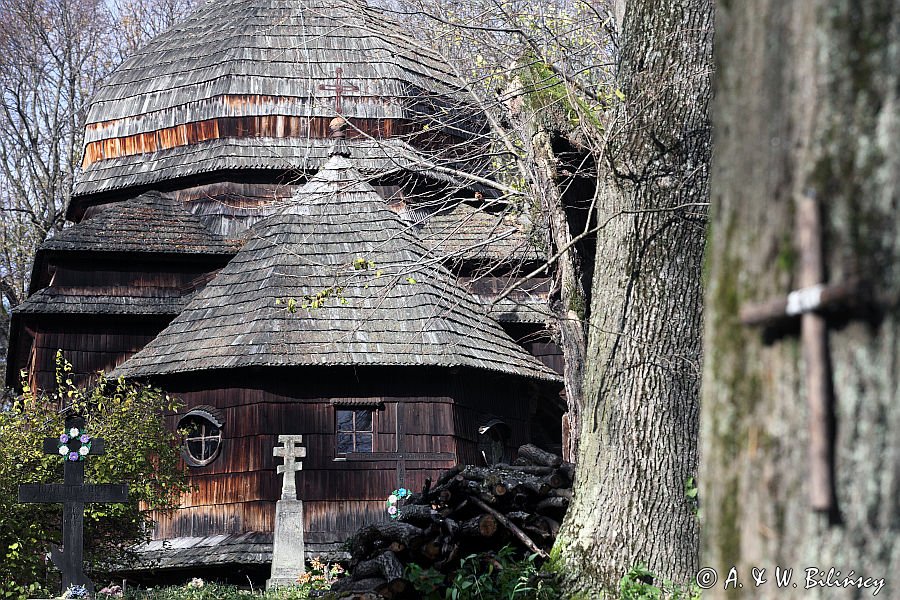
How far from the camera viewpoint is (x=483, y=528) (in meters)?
7.80

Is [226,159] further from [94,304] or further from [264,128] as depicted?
[94,304]

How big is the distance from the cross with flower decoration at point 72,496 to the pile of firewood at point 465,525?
5.21 meters

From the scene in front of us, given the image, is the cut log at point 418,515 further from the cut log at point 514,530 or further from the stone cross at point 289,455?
the stone cross at point 289,455

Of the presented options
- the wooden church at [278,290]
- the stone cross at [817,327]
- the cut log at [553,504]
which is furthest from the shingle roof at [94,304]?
the stone cross at [817,327]

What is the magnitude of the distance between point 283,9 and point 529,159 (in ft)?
52.9

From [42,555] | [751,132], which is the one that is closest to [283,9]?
[42,555]

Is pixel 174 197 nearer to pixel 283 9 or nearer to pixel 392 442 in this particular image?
pixel 283 9

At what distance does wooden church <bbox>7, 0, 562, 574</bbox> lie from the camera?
17547 mm

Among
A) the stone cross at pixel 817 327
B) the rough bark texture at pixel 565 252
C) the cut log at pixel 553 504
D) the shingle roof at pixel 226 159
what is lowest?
the cut log at pixel 553 504

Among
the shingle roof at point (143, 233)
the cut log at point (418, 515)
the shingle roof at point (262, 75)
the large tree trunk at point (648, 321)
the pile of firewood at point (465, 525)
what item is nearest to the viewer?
the large tree trunk at point (648, 321)

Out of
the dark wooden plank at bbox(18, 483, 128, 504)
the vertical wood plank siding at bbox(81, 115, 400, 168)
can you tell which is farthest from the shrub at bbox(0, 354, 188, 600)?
the vertical wood plank siding at bbox(81, 115, 400, 168)

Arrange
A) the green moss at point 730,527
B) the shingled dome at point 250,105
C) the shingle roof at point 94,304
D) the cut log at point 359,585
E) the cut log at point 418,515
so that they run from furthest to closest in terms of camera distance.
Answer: the shingled dome at point 250,105, the shingle roof at point 94,304, the cut log at point 418,515, the cut log at point 359,585, the green moss at point 730,527

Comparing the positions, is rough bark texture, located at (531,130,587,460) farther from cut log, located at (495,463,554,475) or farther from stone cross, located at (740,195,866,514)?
stone cross, located at (740,195,866,514)

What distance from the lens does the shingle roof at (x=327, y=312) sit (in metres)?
17.6
